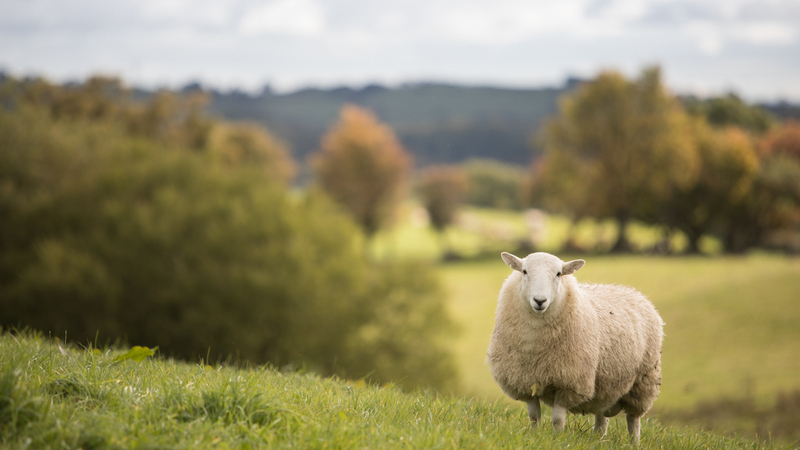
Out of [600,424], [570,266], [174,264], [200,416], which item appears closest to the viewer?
[200,416]

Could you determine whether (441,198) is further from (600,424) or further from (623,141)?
(600,424)

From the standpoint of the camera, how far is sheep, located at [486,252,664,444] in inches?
210

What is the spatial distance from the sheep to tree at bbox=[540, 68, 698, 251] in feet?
149

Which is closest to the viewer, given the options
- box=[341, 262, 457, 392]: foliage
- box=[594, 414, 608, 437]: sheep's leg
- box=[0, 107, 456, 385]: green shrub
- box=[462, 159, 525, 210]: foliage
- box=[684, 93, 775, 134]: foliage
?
box=[594, 414, 608, 437]: sheep's leg

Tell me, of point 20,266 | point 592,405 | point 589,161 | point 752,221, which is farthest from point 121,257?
point 752,221

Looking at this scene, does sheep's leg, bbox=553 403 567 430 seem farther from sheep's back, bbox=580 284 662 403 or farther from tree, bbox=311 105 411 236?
tree, bbox=311 105 411 236

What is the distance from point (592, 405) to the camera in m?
5.68

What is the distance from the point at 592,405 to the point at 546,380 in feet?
2.31

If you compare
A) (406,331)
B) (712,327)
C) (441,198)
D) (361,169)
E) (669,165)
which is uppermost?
(669,165)

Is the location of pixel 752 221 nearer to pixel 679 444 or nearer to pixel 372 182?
pixel 372 182

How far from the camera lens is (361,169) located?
6469cm

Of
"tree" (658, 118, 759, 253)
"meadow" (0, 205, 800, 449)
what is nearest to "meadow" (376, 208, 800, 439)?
"meadow" (0, 205, 800, 449)

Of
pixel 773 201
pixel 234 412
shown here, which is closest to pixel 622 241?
pixel 773 201

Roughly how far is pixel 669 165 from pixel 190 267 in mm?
38995
